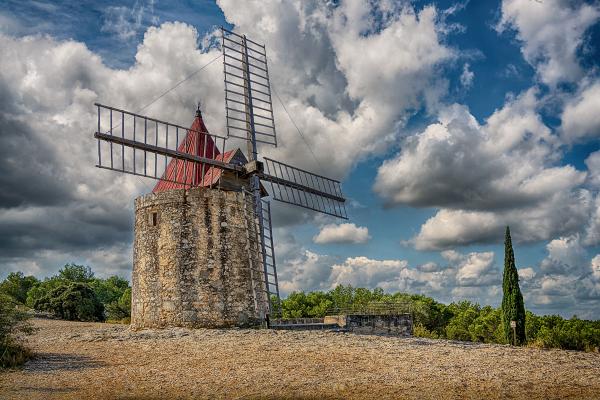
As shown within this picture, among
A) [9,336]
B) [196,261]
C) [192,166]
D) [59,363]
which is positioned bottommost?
[59,363]

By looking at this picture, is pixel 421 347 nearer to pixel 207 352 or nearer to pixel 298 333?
pixel 298 333

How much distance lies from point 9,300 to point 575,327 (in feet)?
134

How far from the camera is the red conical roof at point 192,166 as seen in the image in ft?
65.6

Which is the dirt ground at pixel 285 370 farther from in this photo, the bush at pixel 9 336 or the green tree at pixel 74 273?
the green tree at pixel 74 273

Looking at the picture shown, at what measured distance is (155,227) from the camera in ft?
60.0

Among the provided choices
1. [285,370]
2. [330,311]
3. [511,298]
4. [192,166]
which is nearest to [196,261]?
[192,166]

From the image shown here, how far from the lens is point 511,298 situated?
25.0 m

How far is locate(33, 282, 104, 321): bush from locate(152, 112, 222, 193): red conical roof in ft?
51.2

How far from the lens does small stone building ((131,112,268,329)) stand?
17281 mm

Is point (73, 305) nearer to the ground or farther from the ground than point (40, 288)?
nearer to the ground

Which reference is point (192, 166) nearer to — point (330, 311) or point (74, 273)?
point (330, 311)

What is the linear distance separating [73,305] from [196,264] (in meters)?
19.1

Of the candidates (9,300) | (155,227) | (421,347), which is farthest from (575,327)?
(9,300)

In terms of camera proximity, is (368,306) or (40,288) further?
(40,288)
